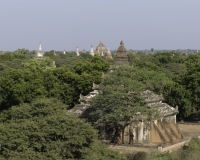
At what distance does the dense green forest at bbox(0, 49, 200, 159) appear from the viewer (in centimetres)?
2278

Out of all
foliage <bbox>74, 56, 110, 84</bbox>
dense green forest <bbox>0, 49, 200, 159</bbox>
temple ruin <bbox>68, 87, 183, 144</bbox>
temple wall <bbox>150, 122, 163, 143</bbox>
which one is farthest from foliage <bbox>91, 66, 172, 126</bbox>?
foliage <bbox>74, 56, 110, 84</bbox>

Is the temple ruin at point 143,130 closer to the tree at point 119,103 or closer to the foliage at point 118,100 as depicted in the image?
the tree at point 119,103

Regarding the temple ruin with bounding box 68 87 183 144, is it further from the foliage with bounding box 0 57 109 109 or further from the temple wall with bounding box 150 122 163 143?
the foliage with bounding box 0 57 109 109

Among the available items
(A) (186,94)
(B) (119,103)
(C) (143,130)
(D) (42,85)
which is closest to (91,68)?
(D) (42,85)

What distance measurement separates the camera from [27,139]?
22859 mm

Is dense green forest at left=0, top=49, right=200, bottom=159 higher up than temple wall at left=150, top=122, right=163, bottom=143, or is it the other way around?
dense green forest at left=0, top=49, right=200, bottom=159

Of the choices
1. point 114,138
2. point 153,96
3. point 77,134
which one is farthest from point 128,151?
point 77,134

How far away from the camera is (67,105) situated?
30688mm

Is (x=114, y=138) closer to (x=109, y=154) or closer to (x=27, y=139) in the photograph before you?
(x=109, y=154)

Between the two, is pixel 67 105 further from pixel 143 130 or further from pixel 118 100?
pixel 143 130

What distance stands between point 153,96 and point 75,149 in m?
13.3

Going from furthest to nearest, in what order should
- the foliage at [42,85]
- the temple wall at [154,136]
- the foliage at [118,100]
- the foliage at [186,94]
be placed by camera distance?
the foliage at [186,94] → the foliage at [42,85] → the temple wall at [154,136] → the foliage at [118,100]

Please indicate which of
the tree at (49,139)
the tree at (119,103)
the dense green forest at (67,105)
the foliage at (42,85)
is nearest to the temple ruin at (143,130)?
the tree at (119,103)

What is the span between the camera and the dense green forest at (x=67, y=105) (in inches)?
897
